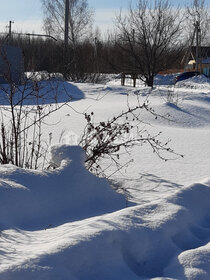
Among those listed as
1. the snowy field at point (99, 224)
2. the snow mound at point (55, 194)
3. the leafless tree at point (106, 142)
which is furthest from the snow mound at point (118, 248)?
the leafless tree at point (106, 142)

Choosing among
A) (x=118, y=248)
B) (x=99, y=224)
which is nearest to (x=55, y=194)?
(x=99, y=224)

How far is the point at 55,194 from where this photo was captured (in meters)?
3.29

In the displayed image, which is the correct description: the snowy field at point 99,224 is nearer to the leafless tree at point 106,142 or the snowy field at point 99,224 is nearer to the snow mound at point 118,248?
the snow mound at point 118,248

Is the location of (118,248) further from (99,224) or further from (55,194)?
(55,194)

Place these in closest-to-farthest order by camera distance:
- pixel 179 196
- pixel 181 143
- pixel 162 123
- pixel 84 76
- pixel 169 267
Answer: pixel 169 267 → pixel 179 196 → pixel 181 143 → pixel 162 123 → pixel 84 76

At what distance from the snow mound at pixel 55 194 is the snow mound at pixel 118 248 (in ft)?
0.68

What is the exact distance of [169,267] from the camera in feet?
8.30

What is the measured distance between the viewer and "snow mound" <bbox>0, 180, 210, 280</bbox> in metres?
2.24

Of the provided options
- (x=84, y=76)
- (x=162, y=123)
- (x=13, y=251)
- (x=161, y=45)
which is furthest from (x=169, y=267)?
(x=84, y=76)

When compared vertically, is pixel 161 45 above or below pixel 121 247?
above

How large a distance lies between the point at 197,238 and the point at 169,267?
49 centimetres

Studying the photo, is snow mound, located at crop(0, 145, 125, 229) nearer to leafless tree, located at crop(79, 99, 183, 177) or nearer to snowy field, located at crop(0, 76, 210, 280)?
snowy field, located at crop(0, 76, 210, 280)

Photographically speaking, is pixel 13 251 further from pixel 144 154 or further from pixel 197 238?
pixel 144 154

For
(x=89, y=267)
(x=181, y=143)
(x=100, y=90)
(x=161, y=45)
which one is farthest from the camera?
(x=161, y=45)
